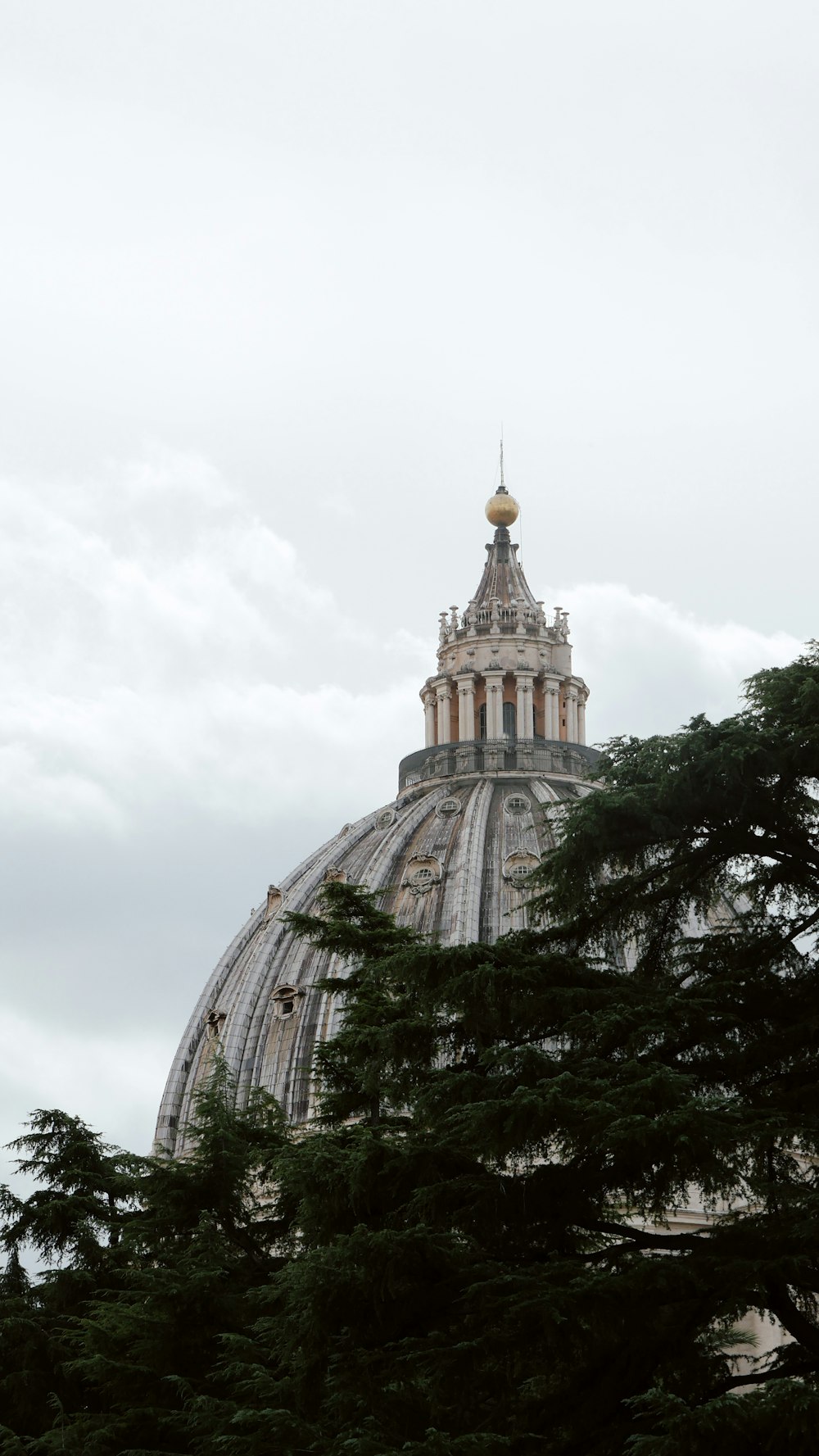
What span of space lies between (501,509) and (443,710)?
10.7 meters

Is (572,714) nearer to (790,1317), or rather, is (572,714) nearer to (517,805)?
(517,805)

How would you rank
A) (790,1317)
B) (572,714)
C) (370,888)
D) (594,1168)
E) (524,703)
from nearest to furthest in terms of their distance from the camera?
1. (790,1317)
2. (594,1168)
3. (370,888)
4. (524,703)
5. (572,714)

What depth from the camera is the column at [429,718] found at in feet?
Result: 312

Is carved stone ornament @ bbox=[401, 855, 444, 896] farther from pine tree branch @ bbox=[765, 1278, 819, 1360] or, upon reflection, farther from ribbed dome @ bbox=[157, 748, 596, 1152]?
pine tree branch @ bbox=[765, 1278, 819, 1360]

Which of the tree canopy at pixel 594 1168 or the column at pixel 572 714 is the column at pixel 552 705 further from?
the tree canopy at pixel 594 1168

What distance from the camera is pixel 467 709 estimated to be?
93.1 meters

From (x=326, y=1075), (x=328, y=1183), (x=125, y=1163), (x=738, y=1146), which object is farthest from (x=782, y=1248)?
(x=125, y=1163)

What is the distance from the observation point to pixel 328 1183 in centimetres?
1936

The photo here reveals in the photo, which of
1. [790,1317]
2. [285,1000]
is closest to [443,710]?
[285,1000]

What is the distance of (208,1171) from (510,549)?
70.9 m

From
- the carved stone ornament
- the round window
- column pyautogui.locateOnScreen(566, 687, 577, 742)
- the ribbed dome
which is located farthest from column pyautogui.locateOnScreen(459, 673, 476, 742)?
the carved stone ornament

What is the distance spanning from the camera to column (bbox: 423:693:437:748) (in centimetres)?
9512

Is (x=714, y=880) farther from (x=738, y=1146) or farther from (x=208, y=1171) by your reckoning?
(x=208, y=1171)

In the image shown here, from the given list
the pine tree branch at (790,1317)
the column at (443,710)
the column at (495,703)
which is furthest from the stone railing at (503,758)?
the pine tree branch at (790,1317)
